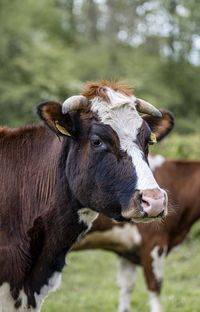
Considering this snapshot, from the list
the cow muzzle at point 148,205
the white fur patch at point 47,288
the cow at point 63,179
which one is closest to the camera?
the cow muzzle at point 148,205

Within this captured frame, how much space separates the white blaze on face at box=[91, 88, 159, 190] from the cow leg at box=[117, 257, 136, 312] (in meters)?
4.32

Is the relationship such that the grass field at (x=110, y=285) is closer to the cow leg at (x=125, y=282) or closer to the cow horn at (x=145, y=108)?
the cow leg at (x=125, y=282)

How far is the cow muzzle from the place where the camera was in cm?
445

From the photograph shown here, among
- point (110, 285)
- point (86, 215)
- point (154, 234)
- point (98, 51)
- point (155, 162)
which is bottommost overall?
point (98, 51)

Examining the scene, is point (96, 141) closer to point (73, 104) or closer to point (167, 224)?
point (73, 104)

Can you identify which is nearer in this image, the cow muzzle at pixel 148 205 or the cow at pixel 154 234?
the cow muzzle at pixel 148 205

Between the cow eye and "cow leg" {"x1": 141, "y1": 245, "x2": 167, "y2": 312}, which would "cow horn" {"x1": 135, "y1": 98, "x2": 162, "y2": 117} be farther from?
"cow leg" {"x1": 141, "y1": 245, "x2": 167, "y2": 312}

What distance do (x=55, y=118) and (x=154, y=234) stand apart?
3.92m

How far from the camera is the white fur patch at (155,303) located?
8367 mm

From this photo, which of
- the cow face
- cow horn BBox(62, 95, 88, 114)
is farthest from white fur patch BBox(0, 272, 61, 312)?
cow horn BBox(62, 95, 88, 114)

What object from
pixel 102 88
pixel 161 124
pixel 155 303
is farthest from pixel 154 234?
pixel 102 88

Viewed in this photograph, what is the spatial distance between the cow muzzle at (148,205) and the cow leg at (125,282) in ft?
14.7

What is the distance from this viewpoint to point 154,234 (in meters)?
8.54

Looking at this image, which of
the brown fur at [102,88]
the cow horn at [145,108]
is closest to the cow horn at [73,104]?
the brown fur at [102,88]
